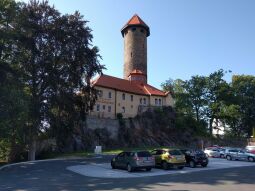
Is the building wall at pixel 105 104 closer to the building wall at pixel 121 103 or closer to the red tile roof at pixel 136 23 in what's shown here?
the building wall at pixel 121 103

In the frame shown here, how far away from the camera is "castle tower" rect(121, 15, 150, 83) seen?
303 ft

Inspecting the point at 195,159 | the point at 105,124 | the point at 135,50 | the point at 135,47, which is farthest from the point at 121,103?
the point at 195,159

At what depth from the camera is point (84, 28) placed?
46.5 m

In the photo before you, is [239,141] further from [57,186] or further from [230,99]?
[57,186]

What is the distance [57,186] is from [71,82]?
87.1ft

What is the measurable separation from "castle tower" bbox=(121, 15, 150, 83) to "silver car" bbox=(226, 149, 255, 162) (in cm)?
4782

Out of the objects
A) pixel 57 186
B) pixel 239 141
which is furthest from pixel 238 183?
pixel 239 141

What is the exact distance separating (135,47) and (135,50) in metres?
0.86

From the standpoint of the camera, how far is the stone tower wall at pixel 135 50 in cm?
9250

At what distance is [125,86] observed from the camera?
81.4 m

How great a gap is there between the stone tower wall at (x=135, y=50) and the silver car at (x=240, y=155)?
163 feet

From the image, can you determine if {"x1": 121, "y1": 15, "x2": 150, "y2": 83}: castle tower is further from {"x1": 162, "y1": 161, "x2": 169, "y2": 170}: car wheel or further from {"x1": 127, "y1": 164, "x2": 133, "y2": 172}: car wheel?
{"x1": 127, "y1": 164, "x2": 133, "y2": 172}: car wheel

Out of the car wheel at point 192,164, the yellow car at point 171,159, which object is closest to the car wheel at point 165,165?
the yellow car at point 171,159

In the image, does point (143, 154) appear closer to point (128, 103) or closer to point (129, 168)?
point (129, 168)
